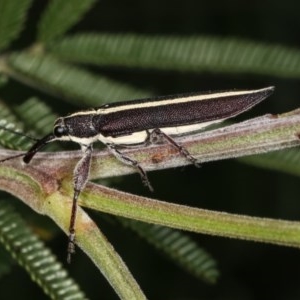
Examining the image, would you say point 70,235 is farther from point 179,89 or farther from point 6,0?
point 179,89

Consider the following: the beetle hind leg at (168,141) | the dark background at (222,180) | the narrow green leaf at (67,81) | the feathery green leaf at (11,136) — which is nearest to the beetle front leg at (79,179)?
the beetle hind leg at (168,141)

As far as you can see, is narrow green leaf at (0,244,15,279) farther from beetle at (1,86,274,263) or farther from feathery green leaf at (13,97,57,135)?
beetle at (1,86,274,263)

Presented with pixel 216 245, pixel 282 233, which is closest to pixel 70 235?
pixel 282 233

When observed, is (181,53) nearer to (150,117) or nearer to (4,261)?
(150,117)

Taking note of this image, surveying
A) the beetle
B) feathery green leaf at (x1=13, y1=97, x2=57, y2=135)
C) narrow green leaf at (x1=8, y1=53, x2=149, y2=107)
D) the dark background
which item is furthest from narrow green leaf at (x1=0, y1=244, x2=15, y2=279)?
the dark background

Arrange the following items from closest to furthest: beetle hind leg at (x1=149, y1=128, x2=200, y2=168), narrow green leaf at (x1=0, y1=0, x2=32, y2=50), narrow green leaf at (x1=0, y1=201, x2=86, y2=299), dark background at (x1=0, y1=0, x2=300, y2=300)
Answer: beetle hind leg at (x1=149, y1=128, x2=200, y2=168)
narrow green leaf at (x1=0, y1=201, x2=86, y2=299)
narrow green leaf at (x1=0, y1=0, x2=32, y2=50)
dark background at (x1=0, y1=0, x2=300, y2=300)
